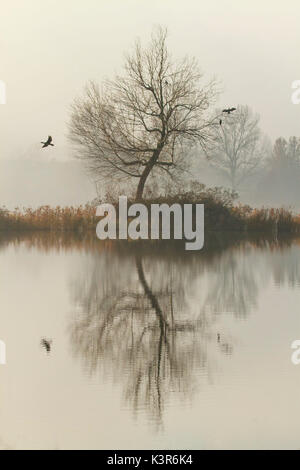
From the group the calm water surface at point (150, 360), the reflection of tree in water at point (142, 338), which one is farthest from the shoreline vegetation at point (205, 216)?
the reflection of tree in water at point (142, 338)

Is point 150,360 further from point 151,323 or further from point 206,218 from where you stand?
point 206,218

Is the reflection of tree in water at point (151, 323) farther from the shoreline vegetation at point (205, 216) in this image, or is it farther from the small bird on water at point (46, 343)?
the shoreline vegetation at point (205, 216)

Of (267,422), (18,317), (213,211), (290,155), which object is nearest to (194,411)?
(267,422)

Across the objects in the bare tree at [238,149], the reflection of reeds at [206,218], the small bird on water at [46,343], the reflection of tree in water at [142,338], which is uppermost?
the bare tree at [238,149]

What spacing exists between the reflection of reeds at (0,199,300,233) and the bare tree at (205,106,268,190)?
107ft

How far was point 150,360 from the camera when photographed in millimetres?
9000

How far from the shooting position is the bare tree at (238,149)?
6950cm

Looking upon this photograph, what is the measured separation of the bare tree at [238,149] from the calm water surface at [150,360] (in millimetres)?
51938

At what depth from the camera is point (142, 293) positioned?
14805 millimetres

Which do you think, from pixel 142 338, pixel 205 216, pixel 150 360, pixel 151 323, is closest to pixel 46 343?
pixel 142 338

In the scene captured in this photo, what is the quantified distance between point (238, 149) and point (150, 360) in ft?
203

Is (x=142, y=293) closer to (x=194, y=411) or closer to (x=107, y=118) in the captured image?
(x=194, y=411)

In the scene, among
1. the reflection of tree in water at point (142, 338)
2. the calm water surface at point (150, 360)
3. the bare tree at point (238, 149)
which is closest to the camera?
the calm water surface at point (150, 360)
